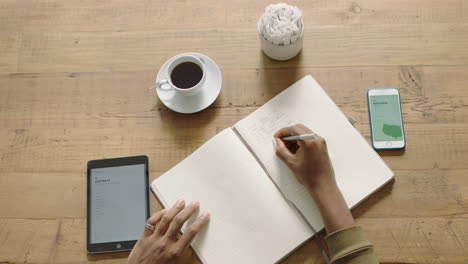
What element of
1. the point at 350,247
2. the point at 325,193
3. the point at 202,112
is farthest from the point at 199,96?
the point at 350,247

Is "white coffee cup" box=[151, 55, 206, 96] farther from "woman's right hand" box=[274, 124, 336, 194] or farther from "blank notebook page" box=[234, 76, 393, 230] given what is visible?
"woman's right hand" box=[274, 124, 336, 194]

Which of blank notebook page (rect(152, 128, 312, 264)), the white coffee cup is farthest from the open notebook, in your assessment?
the white coffee cup

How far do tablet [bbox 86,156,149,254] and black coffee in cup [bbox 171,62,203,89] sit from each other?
0.19 metres

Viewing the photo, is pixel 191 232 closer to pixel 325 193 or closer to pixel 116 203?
pixel 116 203

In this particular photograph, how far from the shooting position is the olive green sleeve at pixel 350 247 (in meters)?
0.77

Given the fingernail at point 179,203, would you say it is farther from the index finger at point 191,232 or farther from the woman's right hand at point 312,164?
the woman's right hand at point 312,164

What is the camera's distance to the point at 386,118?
0.89 metres

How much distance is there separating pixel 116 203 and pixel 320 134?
1.61 ft

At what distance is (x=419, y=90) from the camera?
90cm

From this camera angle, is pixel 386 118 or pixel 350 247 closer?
pixel 350 247

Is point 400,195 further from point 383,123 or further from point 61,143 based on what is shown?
point 61,143

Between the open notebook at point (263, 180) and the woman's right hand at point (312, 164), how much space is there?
0.10ft

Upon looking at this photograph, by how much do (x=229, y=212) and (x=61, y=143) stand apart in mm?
443

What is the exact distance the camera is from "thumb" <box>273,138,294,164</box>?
84cm
